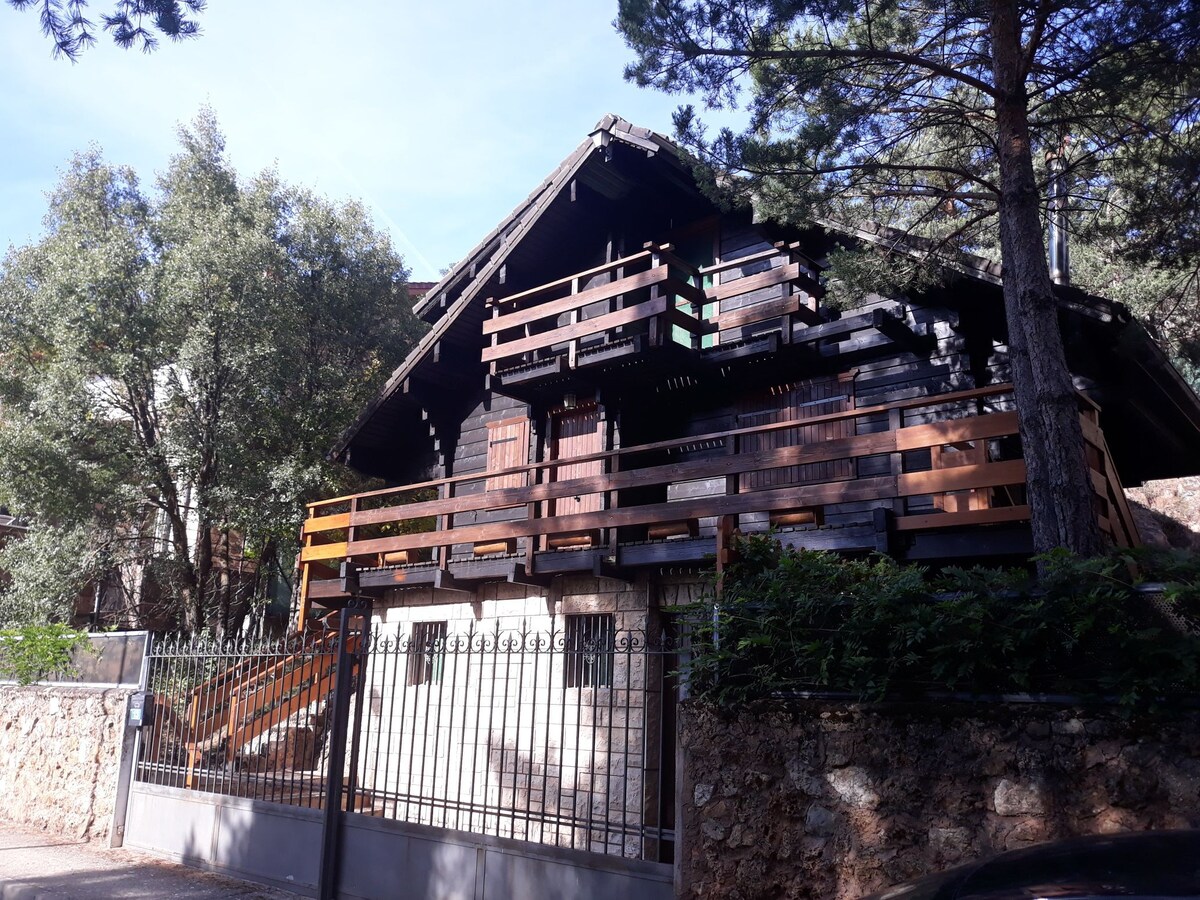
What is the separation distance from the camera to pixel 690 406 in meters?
15.5

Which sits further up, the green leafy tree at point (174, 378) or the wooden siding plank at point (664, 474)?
the green leafy tree at point (174, 378)

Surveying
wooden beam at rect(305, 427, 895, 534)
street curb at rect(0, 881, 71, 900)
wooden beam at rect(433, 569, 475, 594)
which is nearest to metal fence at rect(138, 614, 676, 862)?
wooden beam at rect(433, 569, 475, 594)

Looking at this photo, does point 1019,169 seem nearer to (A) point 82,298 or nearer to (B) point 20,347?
(A) point 82,298

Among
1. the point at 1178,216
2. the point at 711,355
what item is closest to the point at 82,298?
the point at 711,355

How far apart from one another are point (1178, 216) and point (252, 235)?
17.7m

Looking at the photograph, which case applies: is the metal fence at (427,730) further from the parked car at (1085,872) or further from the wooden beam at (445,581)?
the parked car at (1085,872)

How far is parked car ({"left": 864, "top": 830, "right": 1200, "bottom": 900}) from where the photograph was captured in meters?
2.35

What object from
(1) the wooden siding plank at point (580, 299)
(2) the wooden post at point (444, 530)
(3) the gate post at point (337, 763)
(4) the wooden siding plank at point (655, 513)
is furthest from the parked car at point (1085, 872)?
(2) the wooden post at point (444, 530)

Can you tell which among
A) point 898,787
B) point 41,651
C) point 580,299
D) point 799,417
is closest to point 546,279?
point 580,299

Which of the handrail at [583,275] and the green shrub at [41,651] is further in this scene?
Result: the handrail at [583,275]

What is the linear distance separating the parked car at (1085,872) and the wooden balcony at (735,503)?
5.64 metres

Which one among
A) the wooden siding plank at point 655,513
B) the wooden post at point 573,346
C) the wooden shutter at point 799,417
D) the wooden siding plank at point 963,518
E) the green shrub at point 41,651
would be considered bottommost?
the green shrub at point 41,651

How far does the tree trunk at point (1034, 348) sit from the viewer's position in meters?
7.57

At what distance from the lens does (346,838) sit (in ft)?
28.7
